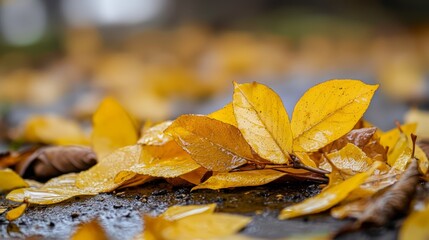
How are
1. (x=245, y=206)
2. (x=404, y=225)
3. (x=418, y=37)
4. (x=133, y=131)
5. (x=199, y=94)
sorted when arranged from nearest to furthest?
(x=404, y=225), (x=245, y=206), (x=133, y=131), (x=199, y=94), (x=418, y=37)

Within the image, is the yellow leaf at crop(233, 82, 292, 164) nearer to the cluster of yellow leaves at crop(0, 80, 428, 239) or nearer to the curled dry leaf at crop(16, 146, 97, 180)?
the cluster of yellow leaves at crop(0, 80, 428, 239)

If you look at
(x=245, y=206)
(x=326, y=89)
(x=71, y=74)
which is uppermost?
(x=326, y=89)

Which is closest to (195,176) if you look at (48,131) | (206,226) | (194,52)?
(206,226)

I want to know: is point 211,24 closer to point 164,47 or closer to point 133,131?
point 164,47

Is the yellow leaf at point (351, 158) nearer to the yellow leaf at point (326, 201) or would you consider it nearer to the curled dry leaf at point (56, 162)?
the yellow leaf at point (326, 201)

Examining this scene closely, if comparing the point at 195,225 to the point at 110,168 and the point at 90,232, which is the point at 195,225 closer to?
the point at 90,232

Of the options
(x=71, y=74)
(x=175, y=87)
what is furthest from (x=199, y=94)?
(x=71, y=74)
